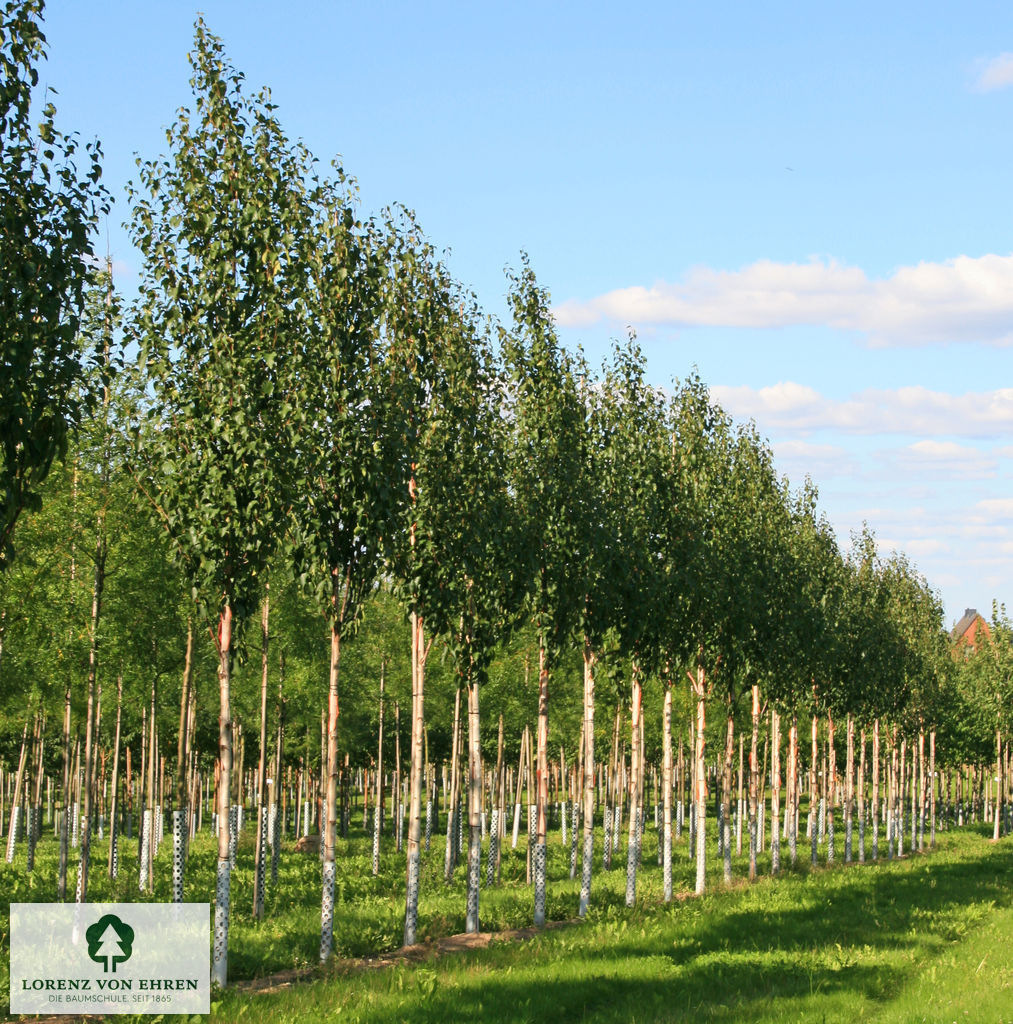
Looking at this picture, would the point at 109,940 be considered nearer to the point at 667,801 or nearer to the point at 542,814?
the point at 542,814

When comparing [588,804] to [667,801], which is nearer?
[588,804]

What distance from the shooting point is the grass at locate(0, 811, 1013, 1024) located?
16.9 metres

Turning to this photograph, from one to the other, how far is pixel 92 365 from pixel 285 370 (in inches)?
217

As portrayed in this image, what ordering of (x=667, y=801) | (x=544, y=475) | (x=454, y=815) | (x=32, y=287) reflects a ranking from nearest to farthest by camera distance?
(x=32, y=287), (x=544, y=475), (x=667, y=801), (x=454, y=815)

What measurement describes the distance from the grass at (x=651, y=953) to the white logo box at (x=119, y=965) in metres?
0.70

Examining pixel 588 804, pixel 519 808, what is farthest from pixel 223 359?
pixel 519 808

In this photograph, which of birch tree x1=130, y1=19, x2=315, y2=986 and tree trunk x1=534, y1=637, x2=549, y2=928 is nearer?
birch tree x1=130, y1=19, x2=315, y2=986

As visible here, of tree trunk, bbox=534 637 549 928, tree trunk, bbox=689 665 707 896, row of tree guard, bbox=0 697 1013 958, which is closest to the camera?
tree trunk, bbox=534 637 549 928

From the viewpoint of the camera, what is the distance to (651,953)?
21.8m

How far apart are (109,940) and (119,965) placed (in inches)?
75.9

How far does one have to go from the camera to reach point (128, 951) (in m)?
19.5

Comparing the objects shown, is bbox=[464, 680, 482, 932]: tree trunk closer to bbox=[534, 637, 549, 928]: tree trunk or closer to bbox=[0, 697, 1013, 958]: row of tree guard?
bbox=[0, 697, 1013, 958]: row of tree guard

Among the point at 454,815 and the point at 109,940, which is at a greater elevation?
the point at 109,940

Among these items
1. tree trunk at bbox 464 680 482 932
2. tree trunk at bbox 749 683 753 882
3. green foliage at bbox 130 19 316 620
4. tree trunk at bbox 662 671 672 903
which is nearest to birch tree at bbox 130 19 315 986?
green foliage at bbox 130 19 316 620
